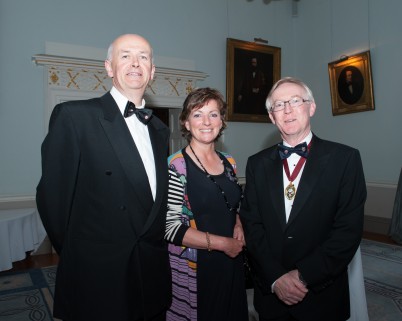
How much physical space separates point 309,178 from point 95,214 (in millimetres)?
1102

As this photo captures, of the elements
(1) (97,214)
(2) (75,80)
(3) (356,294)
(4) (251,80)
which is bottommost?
(3) (356,294)

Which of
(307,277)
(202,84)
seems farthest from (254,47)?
(307,277)

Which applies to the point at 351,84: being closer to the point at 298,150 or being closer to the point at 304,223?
the point at 298,150

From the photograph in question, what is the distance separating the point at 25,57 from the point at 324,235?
5.58m

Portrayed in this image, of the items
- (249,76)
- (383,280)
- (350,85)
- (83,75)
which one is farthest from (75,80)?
(383,280)

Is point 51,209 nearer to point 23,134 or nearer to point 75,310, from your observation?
point 75,310

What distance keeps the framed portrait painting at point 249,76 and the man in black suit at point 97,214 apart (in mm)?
6184

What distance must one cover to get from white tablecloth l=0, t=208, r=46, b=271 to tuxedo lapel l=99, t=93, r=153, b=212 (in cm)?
295

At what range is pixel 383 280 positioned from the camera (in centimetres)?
418

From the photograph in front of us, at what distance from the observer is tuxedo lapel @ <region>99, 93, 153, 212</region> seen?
156 centimetres

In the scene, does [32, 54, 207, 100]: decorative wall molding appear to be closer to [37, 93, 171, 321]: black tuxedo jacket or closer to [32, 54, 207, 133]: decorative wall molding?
[32, 54, 207, 133]: decorative wall molding

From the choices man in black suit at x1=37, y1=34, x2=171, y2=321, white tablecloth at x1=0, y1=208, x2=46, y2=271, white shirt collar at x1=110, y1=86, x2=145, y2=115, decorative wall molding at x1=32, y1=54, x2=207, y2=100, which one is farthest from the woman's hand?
decorative wall molding at x1=32, y1=54, x2=207, y2=100

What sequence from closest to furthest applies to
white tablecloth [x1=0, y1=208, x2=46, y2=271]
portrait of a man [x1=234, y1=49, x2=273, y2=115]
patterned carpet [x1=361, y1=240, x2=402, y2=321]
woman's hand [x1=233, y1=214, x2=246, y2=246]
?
woman's hand [x1=233, y1=214, x2=246, y2=246] < patterned carpet [x1=361, y1=240, x2=402, y2=321] < white tablecloth [x1=0, y1=208, x2=46, y2=271] < portrait of a man [x1=234, y1=49, x2=273, y2=115]

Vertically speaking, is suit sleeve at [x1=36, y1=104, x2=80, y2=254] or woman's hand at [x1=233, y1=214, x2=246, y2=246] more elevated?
suit sleeve at [x1=36, y1=104, x2=80, y2=254]
